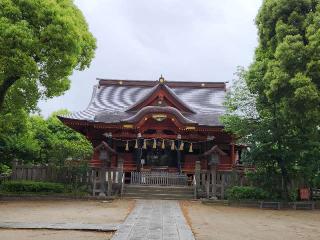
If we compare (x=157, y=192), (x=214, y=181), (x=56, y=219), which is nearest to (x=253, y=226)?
(x=56, y=219)

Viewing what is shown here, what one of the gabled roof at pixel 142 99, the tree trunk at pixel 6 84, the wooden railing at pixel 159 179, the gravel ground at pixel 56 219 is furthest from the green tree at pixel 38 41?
the gabled roof at pixel 142 99

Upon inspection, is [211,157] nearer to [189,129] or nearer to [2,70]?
[189,129]

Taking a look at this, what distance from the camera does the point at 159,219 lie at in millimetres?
10984

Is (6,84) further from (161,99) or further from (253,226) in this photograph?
(161,99)

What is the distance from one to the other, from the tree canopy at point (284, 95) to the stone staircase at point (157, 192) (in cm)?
396

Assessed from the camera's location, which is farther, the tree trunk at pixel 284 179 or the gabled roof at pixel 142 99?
the gabled roof at pixel 142 99

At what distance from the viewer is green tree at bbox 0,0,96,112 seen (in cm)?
1163

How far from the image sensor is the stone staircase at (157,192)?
18562 mm

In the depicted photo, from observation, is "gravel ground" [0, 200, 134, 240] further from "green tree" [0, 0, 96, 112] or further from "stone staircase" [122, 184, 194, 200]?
"stone staircase" [122, 184, 194, 200]

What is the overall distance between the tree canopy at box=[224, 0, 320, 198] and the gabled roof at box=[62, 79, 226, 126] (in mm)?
6864

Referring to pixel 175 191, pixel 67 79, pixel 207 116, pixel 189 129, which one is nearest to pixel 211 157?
pixel 175 191

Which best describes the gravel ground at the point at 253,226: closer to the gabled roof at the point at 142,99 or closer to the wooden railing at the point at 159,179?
the wooden railing at the point at 159,179

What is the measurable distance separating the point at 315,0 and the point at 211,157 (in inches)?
351

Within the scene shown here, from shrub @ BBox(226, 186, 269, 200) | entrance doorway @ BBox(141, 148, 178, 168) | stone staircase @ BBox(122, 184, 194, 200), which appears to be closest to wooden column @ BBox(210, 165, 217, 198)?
stone staircase @ BBox(122, 184, 194, 200)
